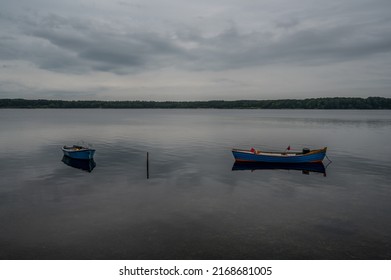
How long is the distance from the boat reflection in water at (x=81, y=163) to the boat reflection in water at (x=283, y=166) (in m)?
18.9

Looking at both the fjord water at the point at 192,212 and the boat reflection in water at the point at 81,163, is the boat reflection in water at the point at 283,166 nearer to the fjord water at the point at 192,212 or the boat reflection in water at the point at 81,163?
the fjord water at the point at 192,212

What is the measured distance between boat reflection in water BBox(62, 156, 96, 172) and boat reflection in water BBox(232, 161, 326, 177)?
745 inches

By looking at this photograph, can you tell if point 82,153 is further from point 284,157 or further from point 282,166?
point 284,157

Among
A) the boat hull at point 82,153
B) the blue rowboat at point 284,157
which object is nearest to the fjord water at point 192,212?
the boat hull at point 82,153

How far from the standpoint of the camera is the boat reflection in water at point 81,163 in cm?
3883

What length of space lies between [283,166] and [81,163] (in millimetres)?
27788

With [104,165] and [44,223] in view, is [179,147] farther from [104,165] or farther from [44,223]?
[44,223]

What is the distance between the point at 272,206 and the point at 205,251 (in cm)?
951

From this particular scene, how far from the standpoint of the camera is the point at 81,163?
41.5 meters

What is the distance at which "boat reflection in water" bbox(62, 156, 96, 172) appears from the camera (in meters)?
38.8

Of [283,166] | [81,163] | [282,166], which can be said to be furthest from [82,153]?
[283,166]

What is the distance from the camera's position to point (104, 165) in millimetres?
40469
